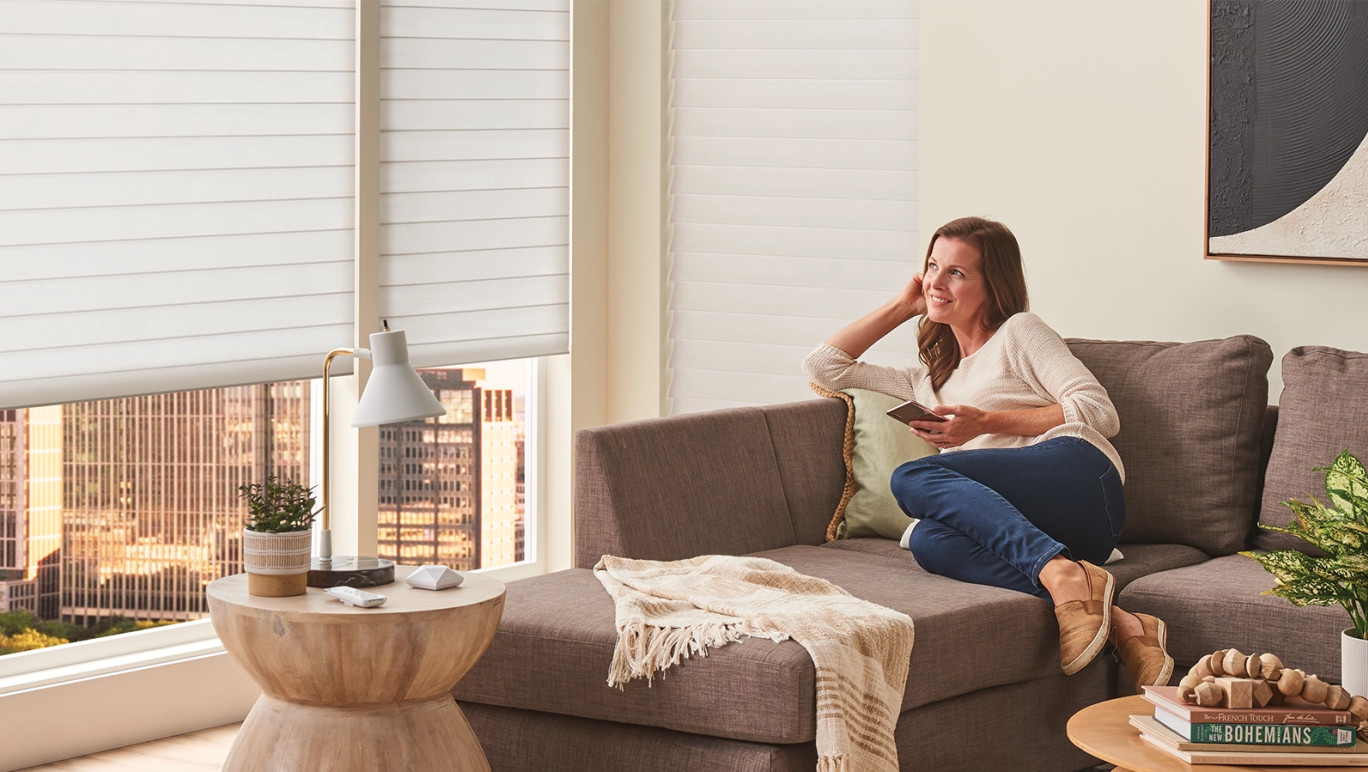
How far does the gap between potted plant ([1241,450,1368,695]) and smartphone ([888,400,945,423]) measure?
1.23 meters

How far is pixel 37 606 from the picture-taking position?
12.0 ft

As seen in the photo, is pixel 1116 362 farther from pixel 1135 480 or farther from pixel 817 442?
pixel 817 442

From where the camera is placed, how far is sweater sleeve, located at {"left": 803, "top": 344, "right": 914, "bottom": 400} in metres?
3.84

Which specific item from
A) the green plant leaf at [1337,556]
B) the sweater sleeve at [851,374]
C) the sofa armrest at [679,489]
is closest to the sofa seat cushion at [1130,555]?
the sofa armrest at [679,489]

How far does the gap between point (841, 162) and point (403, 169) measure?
129 centimetres

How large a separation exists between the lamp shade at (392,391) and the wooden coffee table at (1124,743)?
47.5 inches

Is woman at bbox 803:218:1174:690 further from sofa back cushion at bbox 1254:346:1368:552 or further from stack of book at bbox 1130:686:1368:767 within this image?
stack of book at bbox 1130:686:1368:767

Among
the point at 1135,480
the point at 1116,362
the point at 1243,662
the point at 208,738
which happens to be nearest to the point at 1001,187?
the point at 1116,362

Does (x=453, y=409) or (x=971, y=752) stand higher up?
(x=453, y=409)

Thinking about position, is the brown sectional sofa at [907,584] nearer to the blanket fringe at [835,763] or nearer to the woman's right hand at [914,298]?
the blanket fringe at [835,763]

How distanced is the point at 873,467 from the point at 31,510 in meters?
2.03

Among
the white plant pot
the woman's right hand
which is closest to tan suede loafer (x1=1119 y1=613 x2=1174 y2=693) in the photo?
the white plant pot

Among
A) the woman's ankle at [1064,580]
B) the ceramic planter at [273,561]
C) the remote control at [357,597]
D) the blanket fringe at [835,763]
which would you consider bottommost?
the blanket fringe at [835,763]

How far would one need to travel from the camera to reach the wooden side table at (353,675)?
8.28ft
